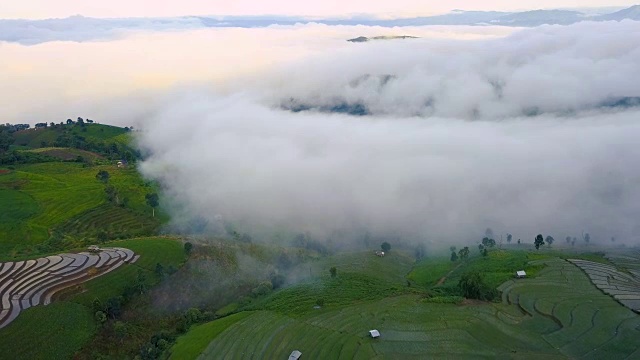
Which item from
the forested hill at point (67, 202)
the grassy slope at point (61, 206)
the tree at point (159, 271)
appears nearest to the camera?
the tree at point (159, 271)

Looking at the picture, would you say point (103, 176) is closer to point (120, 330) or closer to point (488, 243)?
point (120, 330)

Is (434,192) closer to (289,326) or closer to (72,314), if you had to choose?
(289,326)

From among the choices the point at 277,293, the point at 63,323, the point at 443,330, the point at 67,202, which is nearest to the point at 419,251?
the point at 277,293

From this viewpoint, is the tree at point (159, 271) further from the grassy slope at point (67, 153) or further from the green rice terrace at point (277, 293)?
the grassy slope at point (67, 153)

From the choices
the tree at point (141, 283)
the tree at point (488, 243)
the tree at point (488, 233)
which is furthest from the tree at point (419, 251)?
the tree at point (141, 283)

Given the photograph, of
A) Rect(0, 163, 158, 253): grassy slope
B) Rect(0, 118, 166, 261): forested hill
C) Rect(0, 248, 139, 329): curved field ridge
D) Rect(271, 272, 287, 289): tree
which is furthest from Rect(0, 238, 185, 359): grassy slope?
Rect(0, 163, 158, 253): grassy slope
